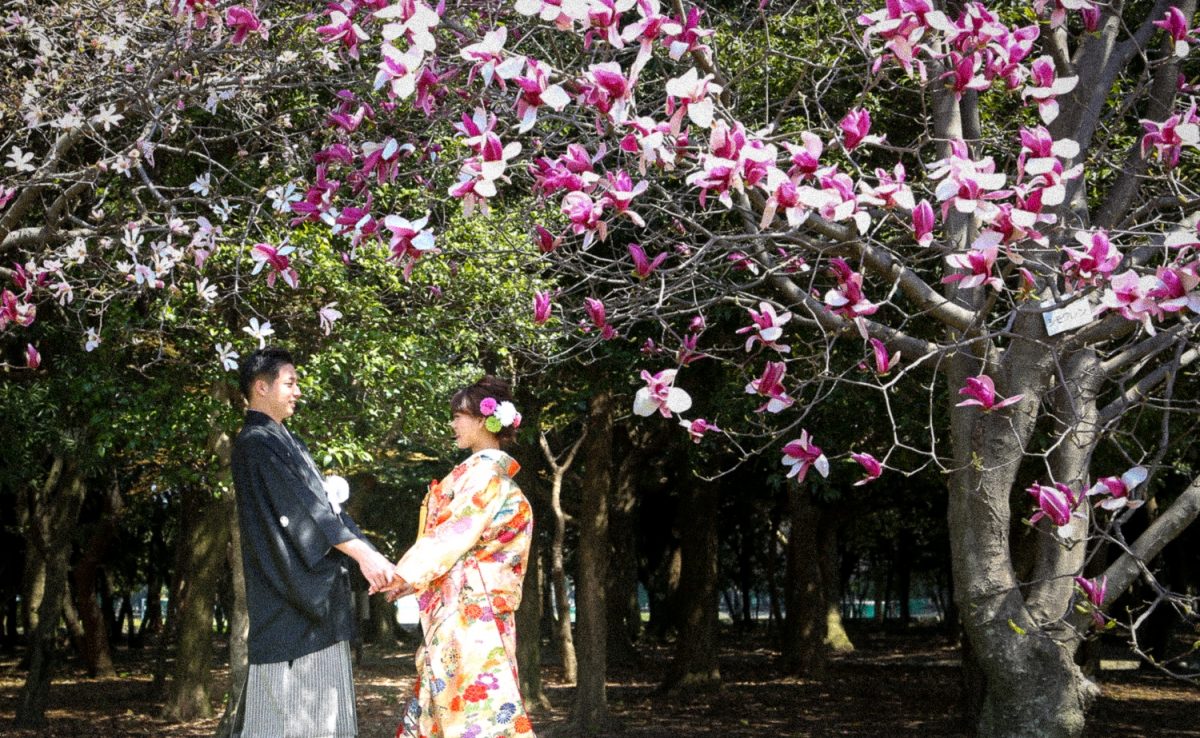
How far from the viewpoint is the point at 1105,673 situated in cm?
2322

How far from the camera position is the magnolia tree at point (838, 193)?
3.68 meters

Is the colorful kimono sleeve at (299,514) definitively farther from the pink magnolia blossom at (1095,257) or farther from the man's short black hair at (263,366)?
the pink magnolia blossom at (1095,257)

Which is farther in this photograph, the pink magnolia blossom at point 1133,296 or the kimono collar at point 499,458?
the kimono collar at point 499,458

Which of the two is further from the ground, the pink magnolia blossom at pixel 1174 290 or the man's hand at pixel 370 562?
the pink magnolia blossom at pixel 1174 290

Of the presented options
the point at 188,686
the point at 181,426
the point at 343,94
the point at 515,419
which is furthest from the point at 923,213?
the point at 188,686

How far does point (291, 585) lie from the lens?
438cm

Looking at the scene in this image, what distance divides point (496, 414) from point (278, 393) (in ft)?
2.92

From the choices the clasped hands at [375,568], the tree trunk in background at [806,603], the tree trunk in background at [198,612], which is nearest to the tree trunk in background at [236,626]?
the tree trunk in background at [198,612]

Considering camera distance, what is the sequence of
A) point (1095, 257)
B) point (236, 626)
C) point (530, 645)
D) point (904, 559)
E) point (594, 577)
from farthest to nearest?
point (904, 559) → point (530, 645) → point (594, 577) → point (236, 626) → point (1095, 257)

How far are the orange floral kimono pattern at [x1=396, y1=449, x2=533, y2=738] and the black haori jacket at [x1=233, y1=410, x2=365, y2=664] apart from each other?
0.60 metres

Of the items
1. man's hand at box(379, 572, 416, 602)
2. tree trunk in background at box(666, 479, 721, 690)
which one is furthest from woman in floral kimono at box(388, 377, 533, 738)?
tree trunk in background at box(666, 479, 721, 690)

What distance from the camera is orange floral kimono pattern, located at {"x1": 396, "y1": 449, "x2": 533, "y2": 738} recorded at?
5.06 metres

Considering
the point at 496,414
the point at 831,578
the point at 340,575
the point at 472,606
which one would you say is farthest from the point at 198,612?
the point at 831,578

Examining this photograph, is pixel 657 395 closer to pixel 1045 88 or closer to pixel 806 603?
pixel 1045 88
